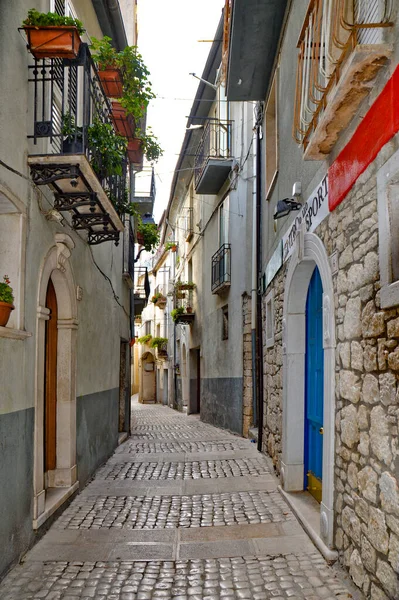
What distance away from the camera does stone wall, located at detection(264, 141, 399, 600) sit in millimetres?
3260

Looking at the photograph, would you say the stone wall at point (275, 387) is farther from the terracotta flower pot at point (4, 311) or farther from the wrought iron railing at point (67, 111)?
the terracotta flower pot at point (4, 311)

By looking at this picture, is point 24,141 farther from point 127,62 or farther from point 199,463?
point 199,463

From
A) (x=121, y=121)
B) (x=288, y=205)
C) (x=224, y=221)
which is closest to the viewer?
(x=288, y=205)

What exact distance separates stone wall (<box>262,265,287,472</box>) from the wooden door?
2.92 metres

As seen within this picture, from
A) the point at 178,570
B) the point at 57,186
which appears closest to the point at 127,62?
the point at 57,186

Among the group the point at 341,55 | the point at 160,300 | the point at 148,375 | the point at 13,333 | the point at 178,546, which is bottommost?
the point at 148,375

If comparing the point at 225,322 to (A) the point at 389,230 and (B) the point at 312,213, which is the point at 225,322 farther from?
(A) the point at 389,230

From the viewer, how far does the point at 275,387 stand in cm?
812

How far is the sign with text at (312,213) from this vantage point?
4.97 meters

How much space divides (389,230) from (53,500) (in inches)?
181

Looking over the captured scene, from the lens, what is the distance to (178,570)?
4.60 meters

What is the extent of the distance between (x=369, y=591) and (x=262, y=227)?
25.4 feet

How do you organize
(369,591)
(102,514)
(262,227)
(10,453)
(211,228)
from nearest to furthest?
(369,591)
(10,453)
(102,514)
(262,227)
(211,228)

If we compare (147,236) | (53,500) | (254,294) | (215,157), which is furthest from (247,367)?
(53,500)
